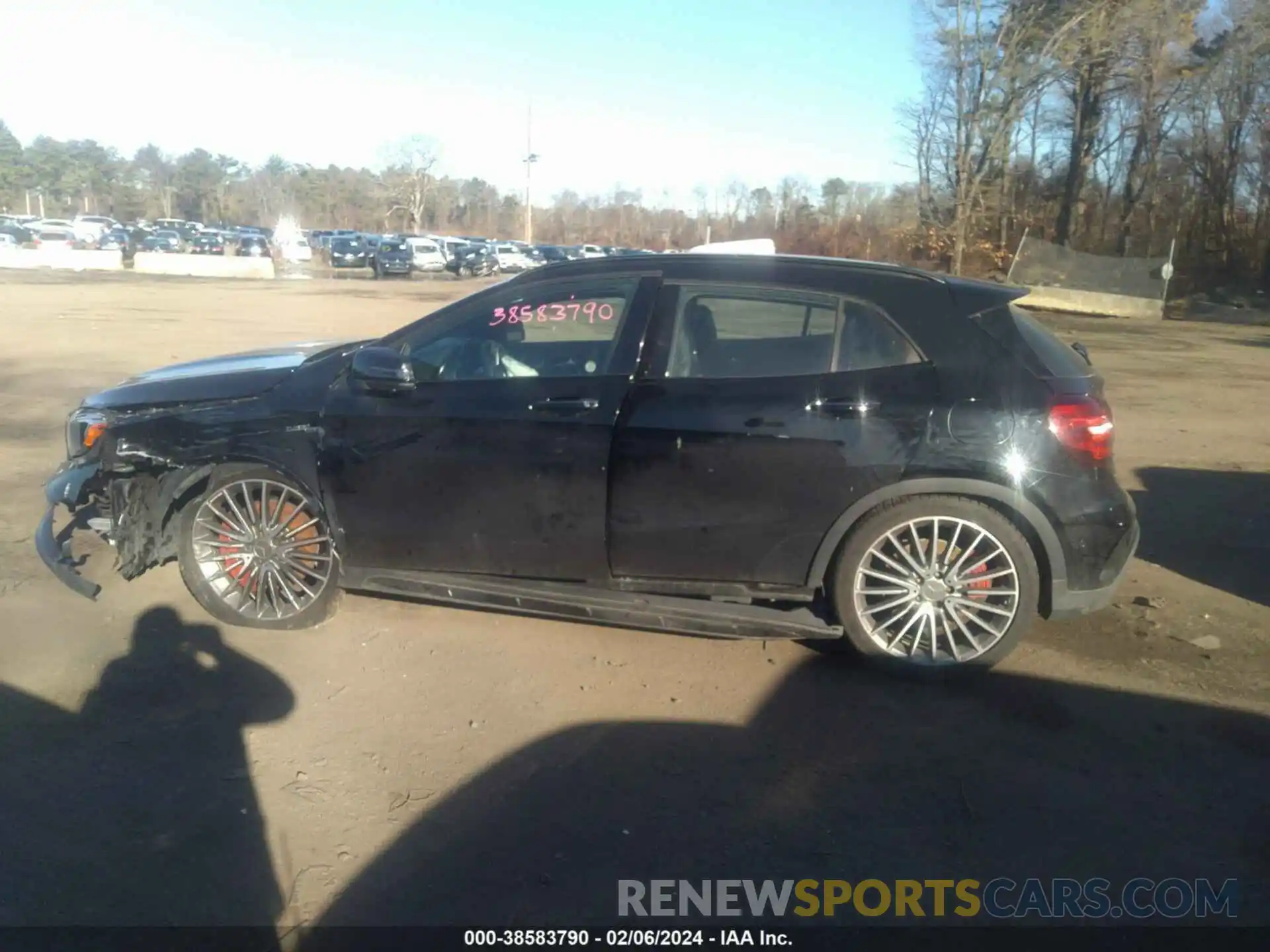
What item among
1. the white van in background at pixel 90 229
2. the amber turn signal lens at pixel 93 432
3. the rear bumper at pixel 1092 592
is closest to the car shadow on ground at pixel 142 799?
the amber turn signal lens at pixel 93 432

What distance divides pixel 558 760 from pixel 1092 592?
244 cm

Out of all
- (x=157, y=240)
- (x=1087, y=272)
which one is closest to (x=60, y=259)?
(x=157, y=240)

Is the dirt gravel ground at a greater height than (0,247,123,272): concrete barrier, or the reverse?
the dirt gravel ground

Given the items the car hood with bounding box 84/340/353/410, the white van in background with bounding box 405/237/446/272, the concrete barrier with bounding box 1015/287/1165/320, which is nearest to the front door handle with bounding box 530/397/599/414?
the car hood with bounding box 84/340/353/410

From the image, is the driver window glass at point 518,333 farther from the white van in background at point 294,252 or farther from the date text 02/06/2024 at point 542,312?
the white van in background at point 294,252

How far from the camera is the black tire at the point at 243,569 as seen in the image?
489 cm

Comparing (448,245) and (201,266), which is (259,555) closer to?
(201,266)

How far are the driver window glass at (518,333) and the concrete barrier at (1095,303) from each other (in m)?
27.6

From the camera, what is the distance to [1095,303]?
99.7 feet

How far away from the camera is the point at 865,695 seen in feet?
14.4

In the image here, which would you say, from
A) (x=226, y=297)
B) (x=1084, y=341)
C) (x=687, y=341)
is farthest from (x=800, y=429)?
(x=226, y=297)

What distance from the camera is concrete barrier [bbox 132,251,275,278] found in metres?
40.6

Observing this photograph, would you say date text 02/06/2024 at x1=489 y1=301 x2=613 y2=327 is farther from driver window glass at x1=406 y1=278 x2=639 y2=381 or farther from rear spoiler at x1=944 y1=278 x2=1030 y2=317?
rear spoiler at x1=944 y1=278 x2=1030 y2=317

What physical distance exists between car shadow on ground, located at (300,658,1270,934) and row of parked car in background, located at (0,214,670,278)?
3958 cm
